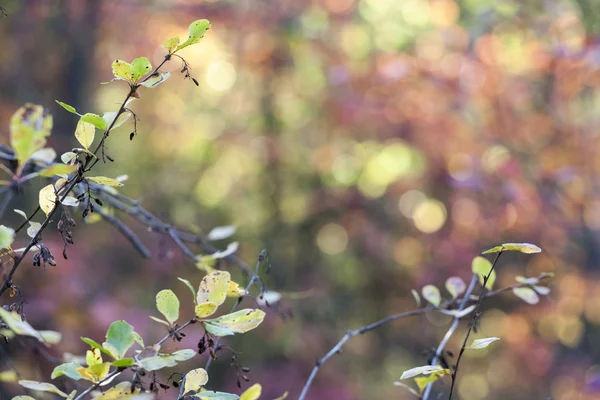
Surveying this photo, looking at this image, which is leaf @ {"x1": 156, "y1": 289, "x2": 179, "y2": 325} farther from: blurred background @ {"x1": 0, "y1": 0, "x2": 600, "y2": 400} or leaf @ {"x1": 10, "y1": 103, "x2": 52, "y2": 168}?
blurred background @ {"x1": 0, "y1": 0, "x2": 600, "y2": 400}

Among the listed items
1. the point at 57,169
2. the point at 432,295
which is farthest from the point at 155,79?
the point at 432,295

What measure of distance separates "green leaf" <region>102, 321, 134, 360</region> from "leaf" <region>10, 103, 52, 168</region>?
15 centimetres

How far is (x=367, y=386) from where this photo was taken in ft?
11.3

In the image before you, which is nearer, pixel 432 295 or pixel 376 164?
pixel 432 295

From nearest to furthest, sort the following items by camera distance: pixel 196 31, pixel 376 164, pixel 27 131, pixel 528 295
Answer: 1. pixel 27 131
2. pixel 196 31
3. pixel 528 295
4. pixel 376 164

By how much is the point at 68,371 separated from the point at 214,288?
131 millimetres

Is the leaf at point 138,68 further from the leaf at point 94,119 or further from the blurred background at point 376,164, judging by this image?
the blurred background at point 376,164

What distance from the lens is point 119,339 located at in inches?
17.8

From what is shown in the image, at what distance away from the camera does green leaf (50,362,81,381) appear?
45cm

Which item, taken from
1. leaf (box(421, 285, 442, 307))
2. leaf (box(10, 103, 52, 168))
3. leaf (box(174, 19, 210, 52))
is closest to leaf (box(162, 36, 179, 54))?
leaf (box(174, 19, 210, 52))

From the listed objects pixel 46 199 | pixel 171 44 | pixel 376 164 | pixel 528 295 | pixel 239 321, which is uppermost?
pixel 171 44

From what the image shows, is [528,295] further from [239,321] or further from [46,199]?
[46,199]

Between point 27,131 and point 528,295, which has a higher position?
point 27,131

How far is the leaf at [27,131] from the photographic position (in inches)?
14.8
